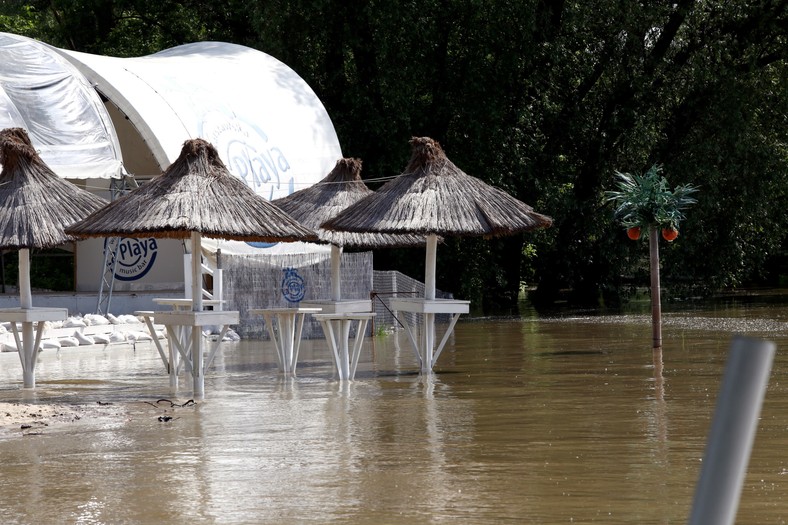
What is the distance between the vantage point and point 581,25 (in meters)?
27.3

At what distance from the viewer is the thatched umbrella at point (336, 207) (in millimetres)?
15703

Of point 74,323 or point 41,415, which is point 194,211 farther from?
point 74,323

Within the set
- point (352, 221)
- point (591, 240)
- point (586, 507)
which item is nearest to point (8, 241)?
point (352, 221)

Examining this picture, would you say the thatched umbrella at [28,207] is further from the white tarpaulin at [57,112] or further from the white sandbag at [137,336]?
the white tarpaulin at [57,112]

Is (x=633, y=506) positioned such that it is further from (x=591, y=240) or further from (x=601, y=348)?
(x=591, y=240)

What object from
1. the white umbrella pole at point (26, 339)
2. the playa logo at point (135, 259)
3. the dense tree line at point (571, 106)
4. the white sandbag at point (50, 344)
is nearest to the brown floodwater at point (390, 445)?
the white umbrella pole at point (26, 339)

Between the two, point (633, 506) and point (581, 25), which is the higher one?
point (581, 25)

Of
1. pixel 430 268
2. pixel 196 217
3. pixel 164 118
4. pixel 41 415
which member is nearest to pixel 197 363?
pixel 196 217

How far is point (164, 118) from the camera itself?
22.5 meters

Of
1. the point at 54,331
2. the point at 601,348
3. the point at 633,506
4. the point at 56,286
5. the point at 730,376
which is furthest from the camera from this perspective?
the point at 56,286

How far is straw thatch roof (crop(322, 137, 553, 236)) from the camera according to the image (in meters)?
13.8

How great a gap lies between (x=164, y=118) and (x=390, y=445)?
585 inches

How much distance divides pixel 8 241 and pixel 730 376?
11.9 meters

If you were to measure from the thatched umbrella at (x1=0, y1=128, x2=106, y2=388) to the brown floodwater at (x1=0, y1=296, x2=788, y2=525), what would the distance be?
1.14 meters
